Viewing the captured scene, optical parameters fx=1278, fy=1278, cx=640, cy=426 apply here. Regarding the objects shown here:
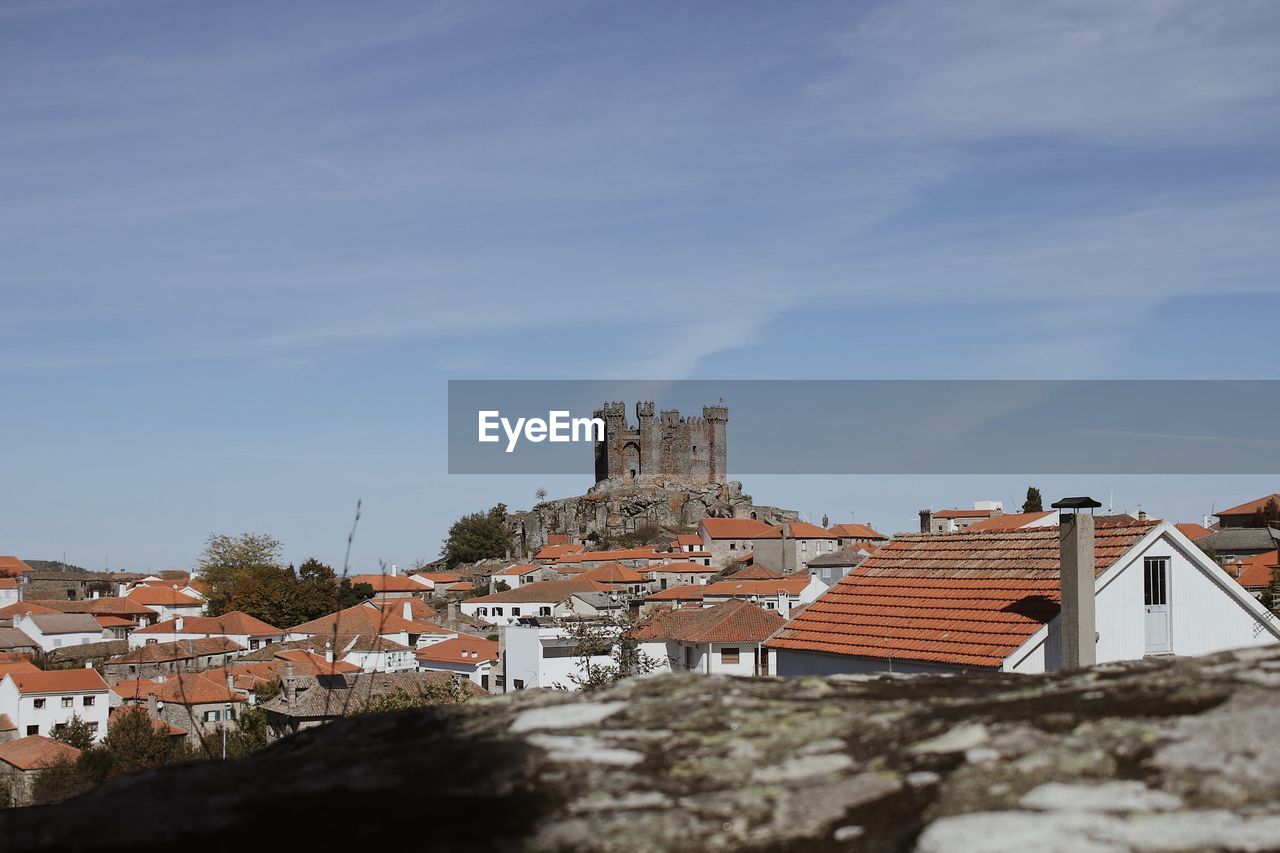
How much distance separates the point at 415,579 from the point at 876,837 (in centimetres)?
11141

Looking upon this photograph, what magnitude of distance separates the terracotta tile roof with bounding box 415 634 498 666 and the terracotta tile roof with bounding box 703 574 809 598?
1417 cm

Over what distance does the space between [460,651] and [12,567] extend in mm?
91764

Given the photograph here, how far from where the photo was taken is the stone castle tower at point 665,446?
13750cm

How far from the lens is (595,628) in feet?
136

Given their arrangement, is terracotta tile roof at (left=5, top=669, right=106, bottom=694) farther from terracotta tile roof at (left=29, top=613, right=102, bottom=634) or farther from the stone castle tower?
the stone castle tower

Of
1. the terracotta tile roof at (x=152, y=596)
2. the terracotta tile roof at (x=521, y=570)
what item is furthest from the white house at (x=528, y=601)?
the terracotta tile roof at (x=152, y=596)

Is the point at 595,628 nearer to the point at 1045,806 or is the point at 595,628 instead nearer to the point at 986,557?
the point at 986,557

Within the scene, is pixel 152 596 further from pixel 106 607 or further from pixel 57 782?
pixel 57 782

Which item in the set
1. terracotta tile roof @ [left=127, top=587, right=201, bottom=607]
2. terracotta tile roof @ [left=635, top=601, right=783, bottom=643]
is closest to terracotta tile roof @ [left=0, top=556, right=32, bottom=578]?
terracotta tile roof @ [left=127, top=587, right=201, bottom=607]

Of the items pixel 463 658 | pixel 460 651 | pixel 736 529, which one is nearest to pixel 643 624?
pixel 463 658

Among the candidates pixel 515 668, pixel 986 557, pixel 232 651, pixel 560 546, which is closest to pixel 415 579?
pixel 560 546

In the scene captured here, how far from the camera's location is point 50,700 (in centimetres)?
6097

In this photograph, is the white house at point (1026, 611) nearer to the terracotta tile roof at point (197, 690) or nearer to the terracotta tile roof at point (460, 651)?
the terracotta tile roof at point (460, 651)

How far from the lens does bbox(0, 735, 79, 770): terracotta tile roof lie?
48531 millimetres
